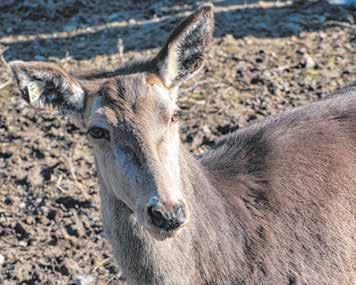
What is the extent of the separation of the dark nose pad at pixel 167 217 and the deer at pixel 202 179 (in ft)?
0.66

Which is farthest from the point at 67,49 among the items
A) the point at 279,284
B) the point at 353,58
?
the point at 279,284

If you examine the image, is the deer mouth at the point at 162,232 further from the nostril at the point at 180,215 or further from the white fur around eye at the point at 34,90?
the white fur around eye at the point at 34,90

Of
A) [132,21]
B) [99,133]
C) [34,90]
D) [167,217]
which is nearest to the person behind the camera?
[167,217]

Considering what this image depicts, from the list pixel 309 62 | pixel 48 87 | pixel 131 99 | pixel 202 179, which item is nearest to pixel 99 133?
pixel 131 99

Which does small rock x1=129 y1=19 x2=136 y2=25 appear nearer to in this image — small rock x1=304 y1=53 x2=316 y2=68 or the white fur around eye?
small rock x1=304 y1=53 x2=316 y2=68

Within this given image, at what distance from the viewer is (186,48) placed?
4594mm

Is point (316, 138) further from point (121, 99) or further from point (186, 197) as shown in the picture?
point (121, 99)

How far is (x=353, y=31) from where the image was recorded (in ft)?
28.0

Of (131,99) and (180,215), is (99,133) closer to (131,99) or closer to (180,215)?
(131,99)

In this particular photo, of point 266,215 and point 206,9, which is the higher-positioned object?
point 206,9

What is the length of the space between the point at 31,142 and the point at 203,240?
2.99 metres

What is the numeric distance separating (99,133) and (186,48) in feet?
2.38

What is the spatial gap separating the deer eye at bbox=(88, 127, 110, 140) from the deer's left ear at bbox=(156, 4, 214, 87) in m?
0.47

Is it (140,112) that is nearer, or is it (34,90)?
(140,112)
